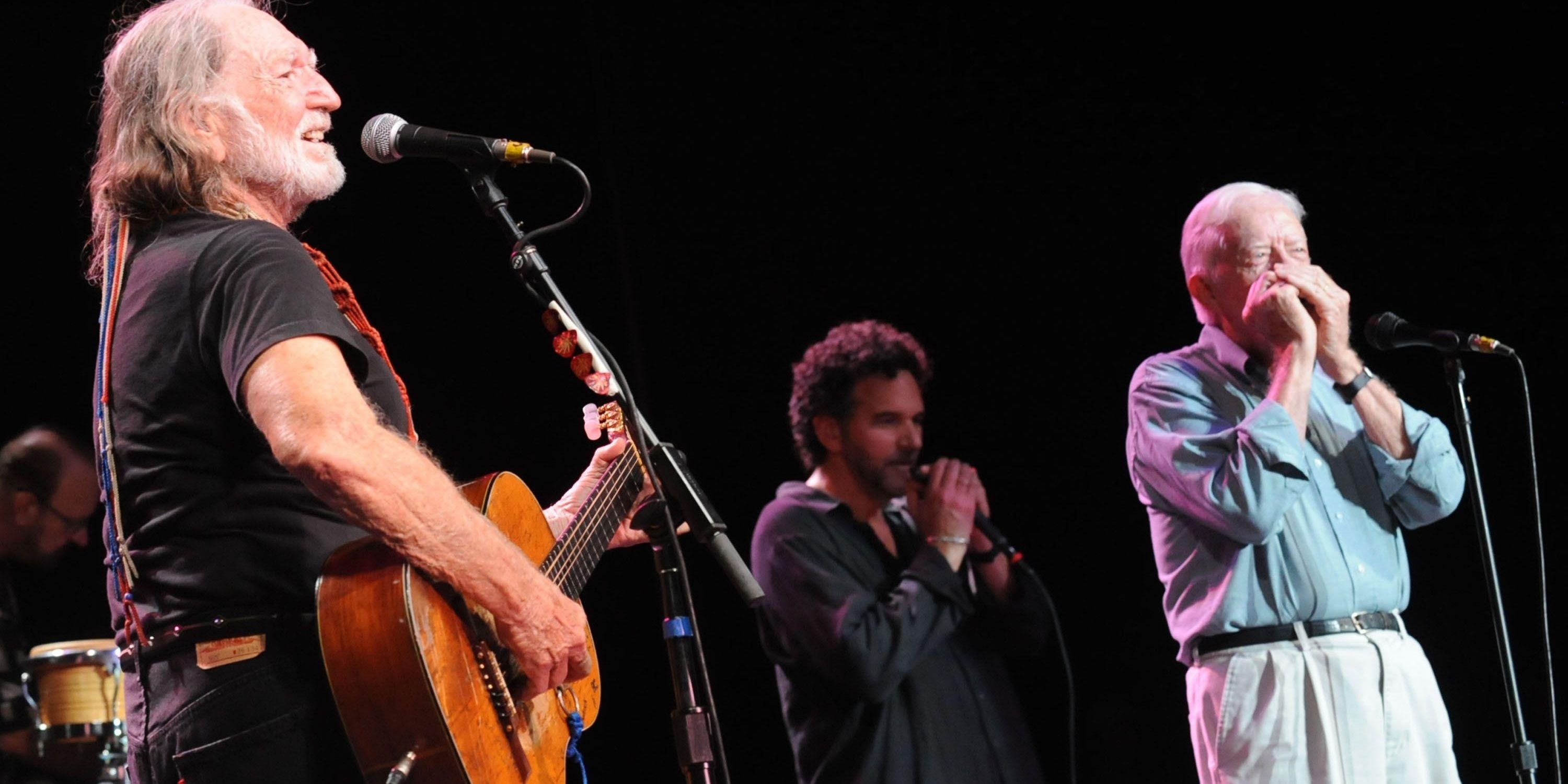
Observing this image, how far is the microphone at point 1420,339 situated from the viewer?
10.7ft

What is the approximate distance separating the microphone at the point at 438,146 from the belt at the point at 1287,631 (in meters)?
1.82

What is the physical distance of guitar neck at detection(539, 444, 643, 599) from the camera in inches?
87.0

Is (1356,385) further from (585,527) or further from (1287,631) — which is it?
(585,527)

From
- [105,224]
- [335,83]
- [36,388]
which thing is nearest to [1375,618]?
[105,224]

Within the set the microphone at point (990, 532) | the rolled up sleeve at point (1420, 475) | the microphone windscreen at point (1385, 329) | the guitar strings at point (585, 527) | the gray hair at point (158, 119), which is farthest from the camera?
the microphone at point (990, 532)

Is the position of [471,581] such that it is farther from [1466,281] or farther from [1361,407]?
[1466,281]

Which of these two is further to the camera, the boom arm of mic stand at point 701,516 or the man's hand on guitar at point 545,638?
the boom arm of mic stand at point 701,516

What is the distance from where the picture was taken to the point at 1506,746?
14.5 feet

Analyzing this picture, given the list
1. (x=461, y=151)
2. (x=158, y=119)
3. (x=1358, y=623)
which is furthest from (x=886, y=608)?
(x=158, y=119)

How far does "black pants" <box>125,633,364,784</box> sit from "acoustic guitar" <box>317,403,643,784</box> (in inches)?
2.6

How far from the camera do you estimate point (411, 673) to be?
165 cm

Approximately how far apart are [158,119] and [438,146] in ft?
1.44

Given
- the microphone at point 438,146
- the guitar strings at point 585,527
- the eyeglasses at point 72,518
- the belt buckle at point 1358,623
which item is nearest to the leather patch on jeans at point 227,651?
the guitar strings at point 585,527

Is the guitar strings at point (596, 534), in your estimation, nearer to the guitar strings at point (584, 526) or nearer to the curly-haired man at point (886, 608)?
the guitar strings at point (584, 526)
